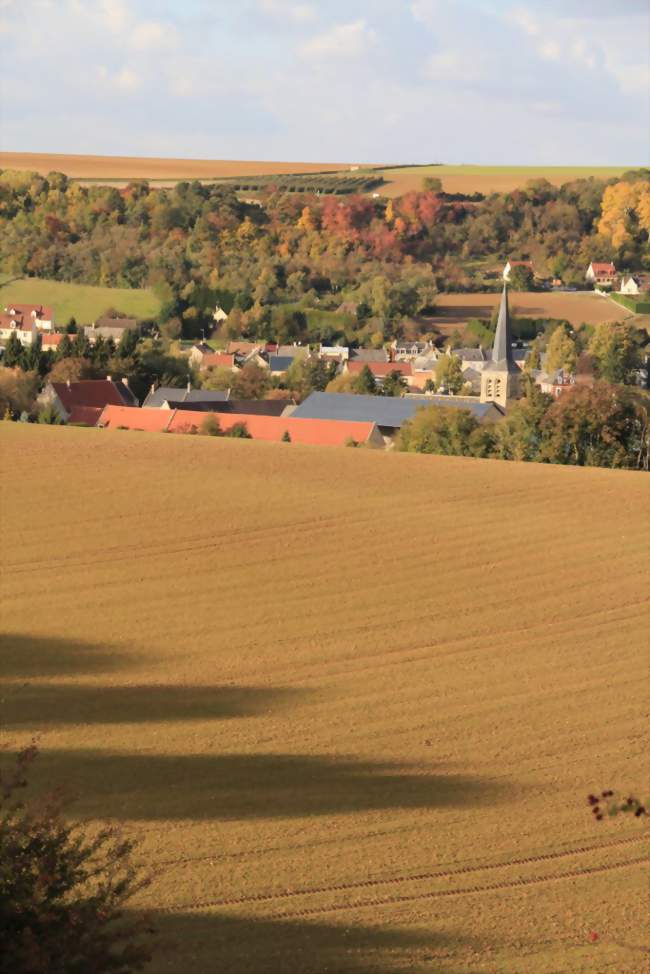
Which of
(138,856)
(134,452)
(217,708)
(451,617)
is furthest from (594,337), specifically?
(138,856)

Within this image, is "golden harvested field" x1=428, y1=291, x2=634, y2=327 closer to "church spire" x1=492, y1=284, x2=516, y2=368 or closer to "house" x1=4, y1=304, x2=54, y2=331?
"house" x1=4, y1=304, x2=54, y2=331

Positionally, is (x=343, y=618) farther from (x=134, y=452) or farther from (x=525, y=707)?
(x=134, y=452)

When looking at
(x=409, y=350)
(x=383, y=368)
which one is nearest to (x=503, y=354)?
(x=383, y=368)

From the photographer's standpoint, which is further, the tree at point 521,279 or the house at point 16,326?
the tree at point 521,279

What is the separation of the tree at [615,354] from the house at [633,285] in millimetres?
32923

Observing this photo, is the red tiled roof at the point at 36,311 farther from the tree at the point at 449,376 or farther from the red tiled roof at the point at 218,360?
the tree at the point at 449,376

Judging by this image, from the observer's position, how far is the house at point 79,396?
66000mm

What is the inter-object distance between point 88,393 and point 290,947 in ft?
175

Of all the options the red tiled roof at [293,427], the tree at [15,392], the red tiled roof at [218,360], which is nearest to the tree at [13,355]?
the tree at [15,392]

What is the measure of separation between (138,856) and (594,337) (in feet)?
268

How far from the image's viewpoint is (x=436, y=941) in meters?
18.1

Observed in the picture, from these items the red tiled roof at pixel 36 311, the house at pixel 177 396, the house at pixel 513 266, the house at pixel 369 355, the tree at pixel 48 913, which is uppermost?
the tree at pixel 48 913

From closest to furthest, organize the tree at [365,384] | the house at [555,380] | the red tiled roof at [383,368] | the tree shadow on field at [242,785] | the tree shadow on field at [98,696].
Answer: the tree shadow on field at [242,785] → the tree shadow on field at [98,696] → the tree at [365,384] → the house at [555,380] → the red tiled roof at [383,368]

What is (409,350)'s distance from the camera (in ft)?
371
